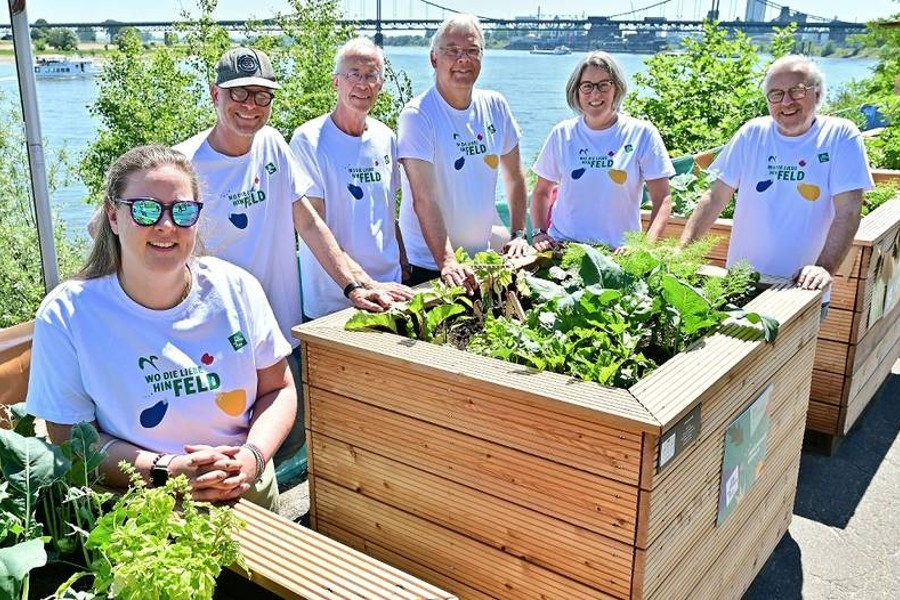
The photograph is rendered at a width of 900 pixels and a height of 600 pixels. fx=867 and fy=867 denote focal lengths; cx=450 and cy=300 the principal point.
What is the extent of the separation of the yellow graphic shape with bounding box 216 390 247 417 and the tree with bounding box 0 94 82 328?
10.4 feet

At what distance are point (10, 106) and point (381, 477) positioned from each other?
A: 413 centimetres

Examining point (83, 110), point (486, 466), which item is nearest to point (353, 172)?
point (486, 466)

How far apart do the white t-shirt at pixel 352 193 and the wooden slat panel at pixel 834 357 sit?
2.19m

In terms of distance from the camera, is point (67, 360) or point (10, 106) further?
point (10, 106)

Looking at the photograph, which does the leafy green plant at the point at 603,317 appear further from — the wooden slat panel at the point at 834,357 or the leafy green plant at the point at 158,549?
the wooden slat panel at the point at 834,357

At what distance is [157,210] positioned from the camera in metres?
2.14

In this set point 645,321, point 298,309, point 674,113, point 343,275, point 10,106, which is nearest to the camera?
point 645,321

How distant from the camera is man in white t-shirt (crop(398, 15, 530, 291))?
12.0 feet

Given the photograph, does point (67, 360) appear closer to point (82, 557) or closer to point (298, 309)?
point (82, 557)

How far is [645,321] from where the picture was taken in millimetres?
2490

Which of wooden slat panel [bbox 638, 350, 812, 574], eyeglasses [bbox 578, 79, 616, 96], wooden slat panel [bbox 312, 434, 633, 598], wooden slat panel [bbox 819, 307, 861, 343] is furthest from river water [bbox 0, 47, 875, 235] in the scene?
wooden slat panel [bbox 638, 350, 812, 574]

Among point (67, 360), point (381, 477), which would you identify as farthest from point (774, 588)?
point (67, 360)

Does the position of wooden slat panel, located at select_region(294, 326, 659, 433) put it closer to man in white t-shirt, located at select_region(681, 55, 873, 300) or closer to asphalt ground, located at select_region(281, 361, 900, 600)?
asphalt ground, located at select_region(281, 361, 900, 600)

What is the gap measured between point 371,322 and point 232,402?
1.57 ft
